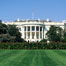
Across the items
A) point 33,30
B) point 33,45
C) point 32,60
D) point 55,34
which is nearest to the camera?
point 32,60

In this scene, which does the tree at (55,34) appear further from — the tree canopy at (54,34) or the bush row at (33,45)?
the bush row at (33,45)

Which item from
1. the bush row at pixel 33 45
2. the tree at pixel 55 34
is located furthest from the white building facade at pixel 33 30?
the bush row at pixel 33 45

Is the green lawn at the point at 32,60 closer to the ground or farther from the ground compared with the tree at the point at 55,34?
closer to the ground

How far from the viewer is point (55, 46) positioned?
5409cm

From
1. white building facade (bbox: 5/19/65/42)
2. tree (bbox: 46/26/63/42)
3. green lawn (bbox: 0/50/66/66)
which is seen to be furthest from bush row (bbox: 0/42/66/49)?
white building facade (bbox: 5/19/65/42)

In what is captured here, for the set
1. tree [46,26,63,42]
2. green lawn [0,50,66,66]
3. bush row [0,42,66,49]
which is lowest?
green lawn [0,50,66,66]

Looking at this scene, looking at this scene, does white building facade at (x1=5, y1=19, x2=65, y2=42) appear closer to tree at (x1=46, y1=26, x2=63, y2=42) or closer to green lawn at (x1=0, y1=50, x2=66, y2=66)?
tree at (x1=46, y1=26, x2=63, y2=42)

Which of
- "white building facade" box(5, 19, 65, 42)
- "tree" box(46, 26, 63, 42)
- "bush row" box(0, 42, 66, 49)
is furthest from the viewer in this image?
"white building facade" box(5, 19, 65, 42)

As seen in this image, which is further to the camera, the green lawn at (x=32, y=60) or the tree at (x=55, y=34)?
the tree at (x=55, y=34)

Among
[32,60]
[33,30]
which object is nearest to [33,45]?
[32,60]

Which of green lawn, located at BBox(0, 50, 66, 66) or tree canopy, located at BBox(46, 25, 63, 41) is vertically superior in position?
tree canopy, located at BBox(46, 25, 63, 41)

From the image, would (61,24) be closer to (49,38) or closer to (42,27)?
(42,27)

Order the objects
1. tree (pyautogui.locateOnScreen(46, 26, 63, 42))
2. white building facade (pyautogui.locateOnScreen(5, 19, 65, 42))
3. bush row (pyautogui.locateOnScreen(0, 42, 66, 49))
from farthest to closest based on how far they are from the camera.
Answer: white building facade (pyautogui.locateOnScreen(5, 19, 65, 42)) → tree (pyautogui.locateOnScreen(46, 26, 63, 42)) → bush row (pyautogui.locateOnScreen(0, 42, 66, 49))

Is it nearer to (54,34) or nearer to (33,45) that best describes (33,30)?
(54,34)
